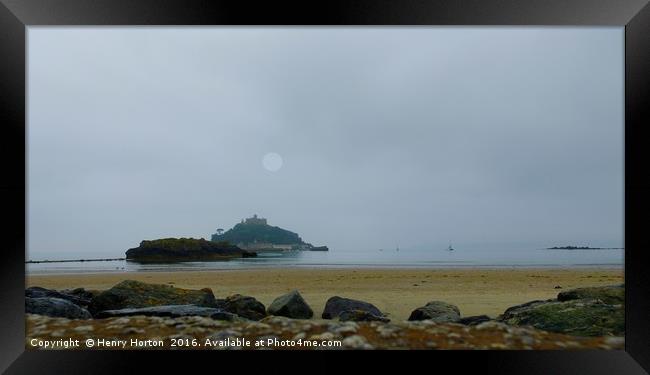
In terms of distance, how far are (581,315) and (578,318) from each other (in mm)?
69

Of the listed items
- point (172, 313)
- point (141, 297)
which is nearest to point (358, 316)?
point (172, 313)

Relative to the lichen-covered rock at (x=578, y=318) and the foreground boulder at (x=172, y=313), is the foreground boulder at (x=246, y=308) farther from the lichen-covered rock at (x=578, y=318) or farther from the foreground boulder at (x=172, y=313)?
the lichen-covered rock at (x=578, y=318)

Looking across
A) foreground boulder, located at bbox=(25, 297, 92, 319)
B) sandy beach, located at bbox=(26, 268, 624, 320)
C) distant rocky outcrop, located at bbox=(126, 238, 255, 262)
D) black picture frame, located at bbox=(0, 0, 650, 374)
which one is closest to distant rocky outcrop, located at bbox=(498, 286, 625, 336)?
black picture frame, located at bbox=(0, 0, 650, 374)

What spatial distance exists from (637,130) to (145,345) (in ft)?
15.1

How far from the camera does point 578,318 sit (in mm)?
3852

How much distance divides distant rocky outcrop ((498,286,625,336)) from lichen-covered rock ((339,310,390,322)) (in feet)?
5.44

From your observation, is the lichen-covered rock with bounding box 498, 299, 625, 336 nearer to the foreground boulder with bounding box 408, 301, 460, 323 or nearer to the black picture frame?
the black picture frame

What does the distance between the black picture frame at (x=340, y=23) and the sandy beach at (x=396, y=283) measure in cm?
296

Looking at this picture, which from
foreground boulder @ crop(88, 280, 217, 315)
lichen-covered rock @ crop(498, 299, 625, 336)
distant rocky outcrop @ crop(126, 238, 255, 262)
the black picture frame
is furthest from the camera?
distant rocky outcrop @ crop(126, 238, 255, 262)

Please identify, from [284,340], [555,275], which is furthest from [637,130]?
[555,275]

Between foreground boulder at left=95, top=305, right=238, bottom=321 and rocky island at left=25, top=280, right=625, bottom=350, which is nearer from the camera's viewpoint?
rocky island at left=25, top=280, right=625, bottom=350

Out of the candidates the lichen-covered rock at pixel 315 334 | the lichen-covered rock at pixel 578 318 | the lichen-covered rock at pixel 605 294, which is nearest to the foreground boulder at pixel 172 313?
the lichen-covered rock at pixel 315 334

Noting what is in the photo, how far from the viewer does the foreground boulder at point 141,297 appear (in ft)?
15.3

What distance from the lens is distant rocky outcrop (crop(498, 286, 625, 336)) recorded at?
3643 mm
